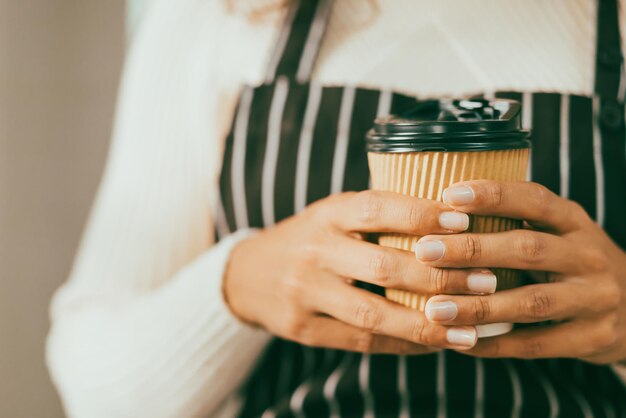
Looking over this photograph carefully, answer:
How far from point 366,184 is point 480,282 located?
10.5 inches

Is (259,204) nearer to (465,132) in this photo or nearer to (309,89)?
(309,89)

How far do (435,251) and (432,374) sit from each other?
30 centimetres

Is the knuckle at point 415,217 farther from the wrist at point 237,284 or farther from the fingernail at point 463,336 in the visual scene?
the wrist at point 237,284

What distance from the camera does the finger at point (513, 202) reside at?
1.36 feet

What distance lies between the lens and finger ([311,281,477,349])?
0.46m

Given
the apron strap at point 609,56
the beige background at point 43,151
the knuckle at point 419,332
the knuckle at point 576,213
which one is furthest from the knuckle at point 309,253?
the beige background at point 43,151

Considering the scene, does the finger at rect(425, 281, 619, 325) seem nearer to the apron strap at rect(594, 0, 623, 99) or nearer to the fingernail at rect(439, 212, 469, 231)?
the fingernail at rect(439, 212, 469, 231)

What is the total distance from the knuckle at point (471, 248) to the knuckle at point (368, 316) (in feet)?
0.32

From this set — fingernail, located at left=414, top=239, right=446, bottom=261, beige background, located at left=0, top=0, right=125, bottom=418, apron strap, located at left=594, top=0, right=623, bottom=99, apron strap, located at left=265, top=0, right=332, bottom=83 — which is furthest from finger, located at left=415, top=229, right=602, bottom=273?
beige background, located at left=0, top=0, right=125, bottom=418

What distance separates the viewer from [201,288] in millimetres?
700

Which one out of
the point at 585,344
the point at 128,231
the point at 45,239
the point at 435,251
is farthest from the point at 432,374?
the point at 45,239

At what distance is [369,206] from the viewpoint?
0.46 metres

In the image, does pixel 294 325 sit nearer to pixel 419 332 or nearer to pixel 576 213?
pixel 419 332

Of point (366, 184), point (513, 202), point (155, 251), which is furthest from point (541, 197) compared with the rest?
point (155, 251)
